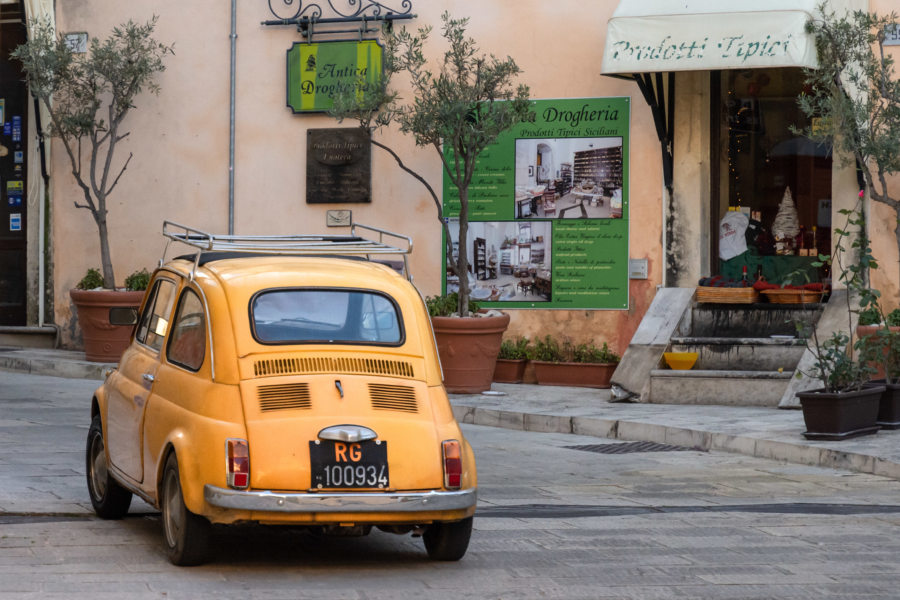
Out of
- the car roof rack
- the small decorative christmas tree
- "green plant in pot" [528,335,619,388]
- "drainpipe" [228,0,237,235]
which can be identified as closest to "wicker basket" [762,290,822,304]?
the small decorative christmas tree

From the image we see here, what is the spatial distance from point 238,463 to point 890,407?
7.14 metres

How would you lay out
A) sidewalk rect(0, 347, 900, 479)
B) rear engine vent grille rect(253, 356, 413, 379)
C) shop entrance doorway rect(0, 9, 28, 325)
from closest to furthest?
rear engine vent grille rect(253, 356, 413, 379), sidewalk rect(0, 347, 900, 479), shop entrance doorway rect(0, 9, 28, 325)

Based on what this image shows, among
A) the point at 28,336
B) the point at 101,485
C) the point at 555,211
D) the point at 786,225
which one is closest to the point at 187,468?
the point at 101,485

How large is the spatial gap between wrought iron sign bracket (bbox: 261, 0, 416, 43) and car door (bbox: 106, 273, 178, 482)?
9.48m

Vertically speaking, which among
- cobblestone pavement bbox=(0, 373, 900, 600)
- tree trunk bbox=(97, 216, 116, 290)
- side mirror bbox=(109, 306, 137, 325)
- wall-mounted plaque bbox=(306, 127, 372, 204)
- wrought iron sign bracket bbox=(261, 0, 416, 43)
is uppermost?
wrought iron sign bracket bbox=(261, 0, 416, 43)

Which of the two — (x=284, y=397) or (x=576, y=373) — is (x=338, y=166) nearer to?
(x=576, y=373)

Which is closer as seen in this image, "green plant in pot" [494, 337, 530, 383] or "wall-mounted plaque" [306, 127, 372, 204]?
"green plant in pot" [494, 337, 530, 383]

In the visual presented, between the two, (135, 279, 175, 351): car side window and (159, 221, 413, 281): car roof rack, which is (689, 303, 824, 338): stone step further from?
(135, 279, 175, 351): car side window

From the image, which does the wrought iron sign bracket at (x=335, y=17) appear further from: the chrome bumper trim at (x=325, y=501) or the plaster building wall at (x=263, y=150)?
the chrome bumper trim at (x=325, y=501)

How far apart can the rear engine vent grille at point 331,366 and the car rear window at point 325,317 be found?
131mm

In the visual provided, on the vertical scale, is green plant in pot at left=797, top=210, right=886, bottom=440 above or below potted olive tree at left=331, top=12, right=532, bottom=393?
below

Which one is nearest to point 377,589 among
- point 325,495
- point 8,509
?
point 325,495

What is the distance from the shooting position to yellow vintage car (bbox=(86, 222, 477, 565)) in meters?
6.30

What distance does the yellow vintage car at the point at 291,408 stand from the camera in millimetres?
6305
